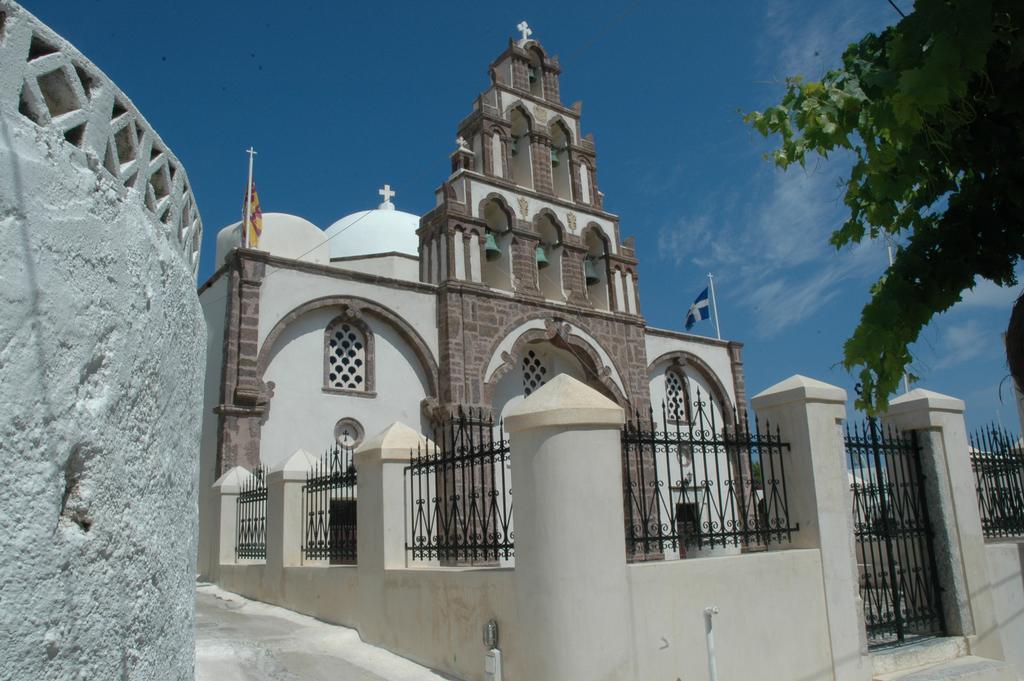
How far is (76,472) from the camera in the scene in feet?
8.98

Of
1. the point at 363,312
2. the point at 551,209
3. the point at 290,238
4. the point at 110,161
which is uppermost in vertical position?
the point at 551,209

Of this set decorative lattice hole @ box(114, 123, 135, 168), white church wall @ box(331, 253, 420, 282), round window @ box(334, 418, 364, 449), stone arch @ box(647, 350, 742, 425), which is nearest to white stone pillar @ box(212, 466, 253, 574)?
round window @ box(334, 418, 364, 449)

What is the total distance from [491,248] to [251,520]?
30.3ft

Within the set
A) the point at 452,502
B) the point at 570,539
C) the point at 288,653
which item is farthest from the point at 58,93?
the point at 288,653

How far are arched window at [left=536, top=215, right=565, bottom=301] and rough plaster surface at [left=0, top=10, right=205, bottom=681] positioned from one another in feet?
54.5

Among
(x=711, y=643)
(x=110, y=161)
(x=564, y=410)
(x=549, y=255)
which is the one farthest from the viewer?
(x=549, y=255)

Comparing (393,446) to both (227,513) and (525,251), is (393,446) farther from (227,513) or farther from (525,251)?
(525,251)

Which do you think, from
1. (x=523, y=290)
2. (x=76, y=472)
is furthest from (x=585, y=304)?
(x=76, y=472)

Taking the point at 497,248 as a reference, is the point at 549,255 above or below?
above

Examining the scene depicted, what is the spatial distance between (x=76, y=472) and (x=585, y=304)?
17.3 meters

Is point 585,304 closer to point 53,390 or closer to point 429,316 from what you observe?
point 429,316

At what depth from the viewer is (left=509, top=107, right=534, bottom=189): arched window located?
20.3 m

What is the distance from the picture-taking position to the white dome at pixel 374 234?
2395 cm

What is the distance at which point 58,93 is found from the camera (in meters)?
2.90
